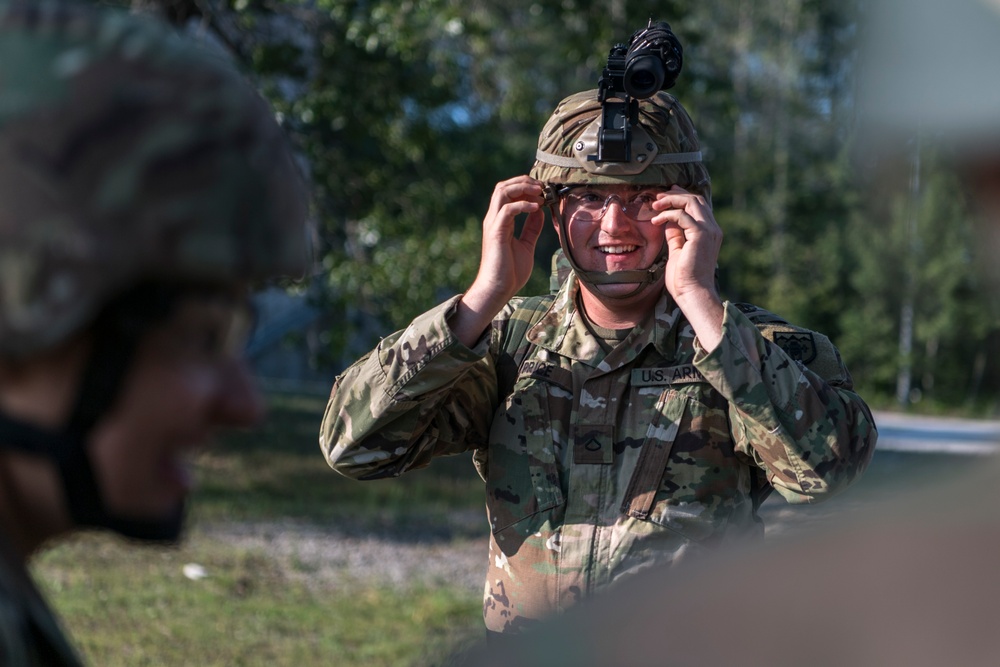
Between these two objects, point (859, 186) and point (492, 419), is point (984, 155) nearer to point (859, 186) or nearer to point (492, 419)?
point (859, 186)

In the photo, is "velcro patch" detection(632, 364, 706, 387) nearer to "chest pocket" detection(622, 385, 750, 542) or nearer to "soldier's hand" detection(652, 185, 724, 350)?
"chest pocket" detection(622, 385, 750, 542)

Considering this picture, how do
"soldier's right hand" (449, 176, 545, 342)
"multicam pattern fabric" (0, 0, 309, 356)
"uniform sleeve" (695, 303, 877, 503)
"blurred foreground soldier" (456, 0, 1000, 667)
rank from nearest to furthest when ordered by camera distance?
1. "blurred foreground soldier" (456, 0, 1000, 667)
2. "multicam pattern fabric" (0, 0, 309, 356)
3. "uniform sleeve" (695, 303, 877, 503)
4. "soldier's right hand" (449, 176, 545, 342)

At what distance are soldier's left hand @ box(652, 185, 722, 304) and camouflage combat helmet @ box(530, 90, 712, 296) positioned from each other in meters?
0.09

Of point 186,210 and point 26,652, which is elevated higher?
point 186,210

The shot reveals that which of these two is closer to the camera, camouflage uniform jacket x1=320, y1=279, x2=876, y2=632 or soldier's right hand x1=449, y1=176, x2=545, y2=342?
camouflage uniform jacket x1=320, y1=279, x2=876, y2=632

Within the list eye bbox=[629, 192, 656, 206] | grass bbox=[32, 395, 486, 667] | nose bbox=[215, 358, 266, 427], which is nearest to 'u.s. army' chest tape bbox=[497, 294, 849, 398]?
eye bbox=[629, 192, 656, 206]

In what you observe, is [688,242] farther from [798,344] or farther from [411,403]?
[411,403]

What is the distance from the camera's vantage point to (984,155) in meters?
0.98

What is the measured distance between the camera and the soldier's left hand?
2.94 meters

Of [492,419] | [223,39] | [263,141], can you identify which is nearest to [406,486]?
[223,39]

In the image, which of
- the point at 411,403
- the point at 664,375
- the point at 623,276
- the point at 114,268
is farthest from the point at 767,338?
the point at 114,268

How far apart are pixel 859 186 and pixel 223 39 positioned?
8324mm

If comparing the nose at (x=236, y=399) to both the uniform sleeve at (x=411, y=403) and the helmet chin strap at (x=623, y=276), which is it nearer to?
the uniform sleeve at (x=411, y=403)

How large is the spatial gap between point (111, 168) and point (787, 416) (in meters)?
1.92
